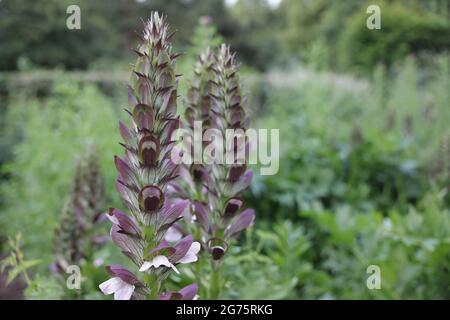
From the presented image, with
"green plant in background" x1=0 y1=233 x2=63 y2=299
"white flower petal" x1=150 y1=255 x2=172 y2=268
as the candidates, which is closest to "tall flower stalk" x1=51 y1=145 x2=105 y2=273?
"green plant in background" x1=0 y1=233 x2=63 y2=299

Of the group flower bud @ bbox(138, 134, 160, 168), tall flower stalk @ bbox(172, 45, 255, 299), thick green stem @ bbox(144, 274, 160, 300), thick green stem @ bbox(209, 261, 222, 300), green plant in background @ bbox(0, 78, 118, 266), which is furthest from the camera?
green plant in background @ bbox(0, 78, 118, 266)

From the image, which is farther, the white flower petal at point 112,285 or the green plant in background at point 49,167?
the green plant in background at point 49,167

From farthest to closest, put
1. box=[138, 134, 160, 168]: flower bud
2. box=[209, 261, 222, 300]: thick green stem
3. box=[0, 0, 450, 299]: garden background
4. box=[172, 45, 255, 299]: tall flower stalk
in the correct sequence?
box=[0, 0, 450, 299]: garden background < box=[209, 261, 222, 300]: thick green stem < box=[172, 45, 255, 299]: tall flower stalk < box=[138, 134, 160, 168]: flower bud

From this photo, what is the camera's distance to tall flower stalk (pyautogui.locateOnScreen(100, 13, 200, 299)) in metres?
1.19

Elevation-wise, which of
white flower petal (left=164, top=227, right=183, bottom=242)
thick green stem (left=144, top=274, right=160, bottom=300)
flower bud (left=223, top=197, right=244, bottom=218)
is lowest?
thick green stem (left=144, top=274, right=160, bottom=300)

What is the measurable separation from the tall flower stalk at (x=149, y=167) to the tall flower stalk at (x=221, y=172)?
258mm

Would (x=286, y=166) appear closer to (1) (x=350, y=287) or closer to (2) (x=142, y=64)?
(1) (x=350, y=287)

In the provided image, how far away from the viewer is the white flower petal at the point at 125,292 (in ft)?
4.02

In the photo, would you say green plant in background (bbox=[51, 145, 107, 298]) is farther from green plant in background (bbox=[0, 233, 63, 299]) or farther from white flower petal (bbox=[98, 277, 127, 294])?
white flower petal (bbox=[98, 277, 127, 294])

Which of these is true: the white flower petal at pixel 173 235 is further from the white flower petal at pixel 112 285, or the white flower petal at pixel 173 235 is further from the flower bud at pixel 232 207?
the white flower petal at pixel 112 285

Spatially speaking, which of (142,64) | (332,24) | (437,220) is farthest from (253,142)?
(332,24)

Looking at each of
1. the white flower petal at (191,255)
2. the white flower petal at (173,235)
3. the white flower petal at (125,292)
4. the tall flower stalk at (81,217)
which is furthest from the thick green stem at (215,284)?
the tall flower stalk at (81,217)

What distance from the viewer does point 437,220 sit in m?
2.54
